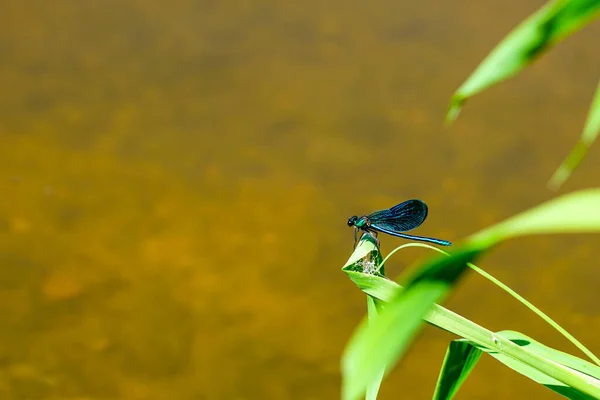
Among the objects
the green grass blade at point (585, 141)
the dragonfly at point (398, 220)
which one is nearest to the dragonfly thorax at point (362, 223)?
the dragonfly at point (398, 220)

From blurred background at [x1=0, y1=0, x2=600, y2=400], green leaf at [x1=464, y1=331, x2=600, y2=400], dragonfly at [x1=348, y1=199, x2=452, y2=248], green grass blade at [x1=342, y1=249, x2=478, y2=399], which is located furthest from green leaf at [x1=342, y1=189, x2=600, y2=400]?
blurred background at [x1=0, y1=0, x2=600, y2=400]

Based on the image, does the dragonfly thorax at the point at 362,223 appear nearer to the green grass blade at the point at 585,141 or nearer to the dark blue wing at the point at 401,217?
the dark blue wing at the point at 401,217

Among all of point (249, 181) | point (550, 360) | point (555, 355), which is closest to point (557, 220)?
point (550, 360)

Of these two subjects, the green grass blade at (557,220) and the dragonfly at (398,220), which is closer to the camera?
the green grass blade at (557,220)

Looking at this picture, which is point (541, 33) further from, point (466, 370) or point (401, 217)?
point (401, 217)

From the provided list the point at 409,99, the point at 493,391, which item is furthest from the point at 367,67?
the point at 493,391
